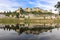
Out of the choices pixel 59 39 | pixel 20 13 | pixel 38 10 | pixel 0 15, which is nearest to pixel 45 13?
pixel 38 10

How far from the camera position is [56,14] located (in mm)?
50562

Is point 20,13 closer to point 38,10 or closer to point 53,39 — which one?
point 38,10

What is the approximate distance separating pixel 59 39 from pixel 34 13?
3864cm

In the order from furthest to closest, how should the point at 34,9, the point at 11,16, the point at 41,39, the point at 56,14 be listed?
1. the point at 34,9
2. the point at 56,14
3. the point at 11,16
4. the point at 41,39

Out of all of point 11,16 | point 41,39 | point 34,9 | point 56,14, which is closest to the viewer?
point 41,39

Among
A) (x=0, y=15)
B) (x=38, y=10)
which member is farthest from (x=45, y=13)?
(x=0, y=15)

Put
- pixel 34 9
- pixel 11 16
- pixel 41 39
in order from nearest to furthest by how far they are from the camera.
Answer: pixel 41 39 < pixel 11 16 < pixel 34 9

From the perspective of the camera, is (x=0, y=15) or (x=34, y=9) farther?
(x=34, y=9)

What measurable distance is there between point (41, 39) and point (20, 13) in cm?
3149

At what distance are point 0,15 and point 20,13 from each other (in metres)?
4.43

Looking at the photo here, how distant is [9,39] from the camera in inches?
680

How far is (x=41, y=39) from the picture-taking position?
1720 centimetres

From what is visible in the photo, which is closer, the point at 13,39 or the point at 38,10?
the point at 13,39

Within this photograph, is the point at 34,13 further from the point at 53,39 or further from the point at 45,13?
the point at 53,39
